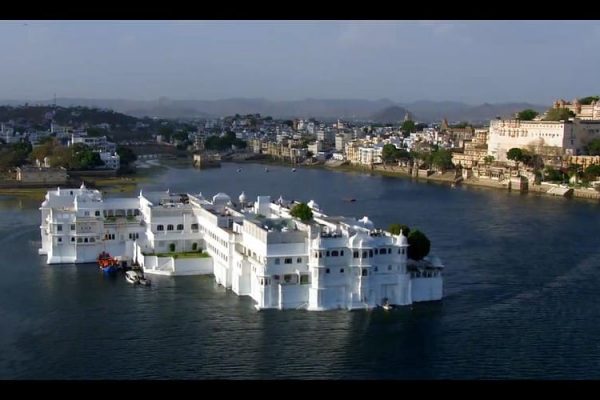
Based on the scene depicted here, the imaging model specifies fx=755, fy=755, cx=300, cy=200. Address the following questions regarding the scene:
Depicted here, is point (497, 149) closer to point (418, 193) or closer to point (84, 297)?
point (418, 193)

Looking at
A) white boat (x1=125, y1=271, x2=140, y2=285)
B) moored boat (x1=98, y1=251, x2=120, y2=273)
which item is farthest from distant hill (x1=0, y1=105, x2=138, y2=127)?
white boat (x1=125, y1=271, x2=140, y2=285)

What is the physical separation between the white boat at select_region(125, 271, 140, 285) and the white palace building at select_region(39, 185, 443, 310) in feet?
0.70

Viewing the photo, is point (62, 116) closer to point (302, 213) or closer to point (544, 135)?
point (544, 135)

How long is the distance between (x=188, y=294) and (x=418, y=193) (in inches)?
386

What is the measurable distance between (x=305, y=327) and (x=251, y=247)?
997mm

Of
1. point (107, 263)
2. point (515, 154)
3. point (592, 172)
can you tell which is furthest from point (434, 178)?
point (107, 263)

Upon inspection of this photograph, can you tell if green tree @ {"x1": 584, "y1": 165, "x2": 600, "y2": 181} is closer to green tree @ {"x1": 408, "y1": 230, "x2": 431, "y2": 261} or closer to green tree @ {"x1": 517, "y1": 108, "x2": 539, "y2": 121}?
green tree @ {"x1": 517, "y1": 108, "x2": 539, "y2": 121}

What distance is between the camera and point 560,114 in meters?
19.7

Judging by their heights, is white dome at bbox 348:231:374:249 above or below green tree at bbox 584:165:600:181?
above

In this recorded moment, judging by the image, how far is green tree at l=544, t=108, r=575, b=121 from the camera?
19500 mm

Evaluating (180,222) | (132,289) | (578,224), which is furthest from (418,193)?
(132,289)

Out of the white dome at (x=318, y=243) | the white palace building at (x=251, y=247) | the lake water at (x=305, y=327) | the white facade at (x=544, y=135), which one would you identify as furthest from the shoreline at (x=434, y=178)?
the white dome at (x=318, y=243)

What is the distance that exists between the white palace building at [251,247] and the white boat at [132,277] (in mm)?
214

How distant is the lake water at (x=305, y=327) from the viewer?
427cm
